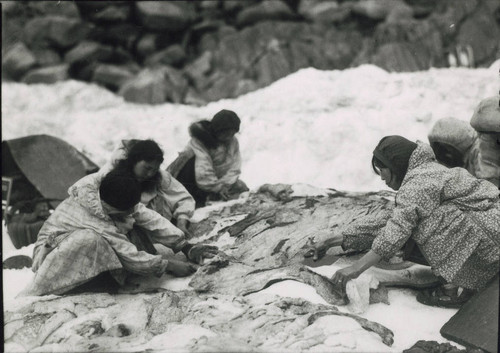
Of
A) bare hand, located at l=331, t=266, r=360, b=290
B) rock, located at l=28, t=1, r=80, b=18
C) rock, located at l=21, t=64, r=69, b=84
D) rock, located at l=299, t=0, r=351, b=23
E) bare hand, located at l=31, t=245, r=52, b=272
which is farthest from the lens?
rock, located at l=28, t=1, r=80, b=18

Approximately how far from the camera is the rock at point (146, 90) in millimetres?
9438

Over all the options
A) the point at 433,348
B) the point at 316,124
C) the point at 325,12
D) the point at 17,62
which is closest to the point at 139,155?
the point at 433,348

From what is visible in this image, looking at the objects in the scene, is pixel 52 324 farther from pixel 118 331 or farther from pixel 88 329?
pixel 118 331

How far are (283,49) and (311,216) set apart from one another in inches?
283

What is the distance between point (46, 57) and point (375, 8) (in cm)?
648

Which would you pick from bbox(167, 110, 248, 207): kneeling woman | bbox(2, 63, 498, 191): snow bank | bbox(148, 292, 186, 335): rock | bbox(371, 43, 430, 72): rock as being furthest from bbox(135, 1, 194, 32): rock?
bbox(148, 292, 186, 335): rock

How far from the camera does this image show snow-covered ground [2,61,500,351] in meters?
4.81

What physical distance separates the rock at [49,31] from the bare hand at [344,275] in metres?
10.2

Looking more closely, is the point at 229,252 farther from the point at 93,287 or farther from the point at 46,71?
the point at 46,71

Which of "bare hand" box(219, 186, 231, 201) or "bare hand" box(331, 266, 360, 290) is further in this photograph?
"bare hand" box(219, 186, 231, 201)

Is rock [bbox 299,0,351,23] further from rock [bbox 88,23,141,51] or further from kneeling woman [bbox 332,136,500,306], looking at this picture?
kneeling woman [bbox 332,136,500,306]

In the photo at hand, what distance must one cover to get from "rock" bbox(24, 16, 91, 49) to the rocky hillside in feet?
0.07

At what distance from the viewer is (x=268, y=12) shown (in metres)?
11.5

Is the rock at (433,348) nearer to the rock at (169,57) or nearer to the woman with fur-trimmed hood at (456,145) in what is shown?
the woman with fur-trimmed hood at (456,145)
